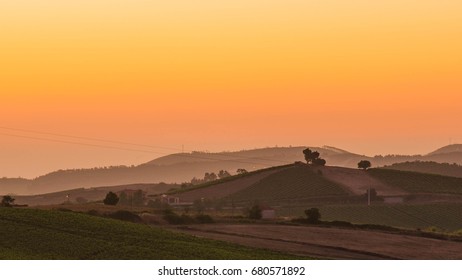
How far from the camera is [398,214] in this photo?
164625 mm

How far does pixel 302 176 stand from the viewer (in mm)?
197875

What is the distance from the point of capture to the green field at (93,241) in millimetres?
74000

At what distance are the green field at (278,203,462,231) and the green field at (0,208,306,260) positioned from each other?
7126cm

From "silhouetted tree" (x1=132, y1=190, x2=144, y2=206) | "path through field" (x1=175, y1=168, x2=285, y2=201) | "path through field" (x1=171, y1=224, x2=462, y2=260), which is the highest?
"path through field" (x1=175, y1=168, x2=285, y2=201)

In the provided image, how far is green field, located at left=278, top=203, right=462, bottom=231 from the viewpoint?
15550 cm

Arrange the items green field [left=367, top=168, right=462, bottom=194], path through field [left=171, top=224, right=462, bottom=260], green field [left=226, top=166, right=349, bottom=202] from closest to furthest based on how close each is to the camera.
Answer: path through field [left=171, top=224, right=462, bottom=260]
green field [left=226, top=166, right=349, bottom=202]
green field [left=367, top=168, right=462, bottom=194]

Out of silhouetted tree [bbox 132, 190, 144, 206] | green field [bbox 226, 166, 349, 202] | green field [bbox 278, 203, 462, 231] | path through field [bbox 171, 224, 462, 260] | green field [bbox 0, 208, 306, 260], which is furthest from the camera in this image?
green field [bbox 226, 166, 349, 202]

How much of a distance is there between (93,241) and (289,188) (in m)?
114

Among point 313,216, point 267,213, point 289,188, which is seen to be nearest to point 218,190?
point 289,188

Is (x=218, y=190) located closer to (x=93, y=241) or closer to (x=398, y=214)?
(x=398, y=214)

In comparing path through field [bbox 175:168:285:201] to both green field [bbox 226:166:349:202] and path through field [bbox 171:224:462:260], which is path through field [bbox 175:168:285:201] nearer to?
green field [bbox 226:166:349:202]

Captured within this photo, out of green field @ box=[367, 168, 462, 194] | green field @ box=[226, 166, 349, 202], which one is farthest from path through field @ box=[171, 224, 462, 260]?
green field @ box=[367, 168, 462, 194]
